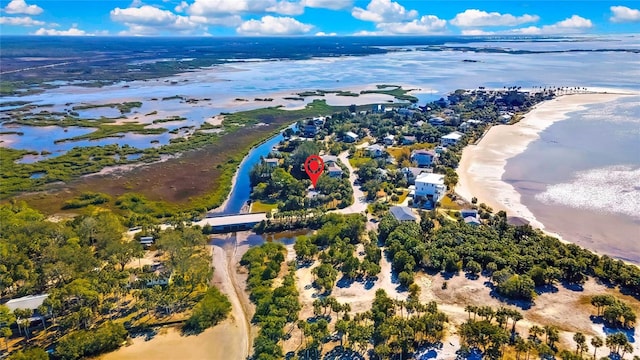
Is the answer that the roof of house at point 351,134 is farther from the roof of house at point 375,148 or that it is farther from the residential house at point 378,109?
the residential house at point 378,109

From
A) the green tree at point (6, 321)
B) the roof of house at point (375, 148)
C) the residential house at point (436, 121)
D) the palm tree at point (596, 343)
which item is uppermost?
the residential house at point (436, 121)

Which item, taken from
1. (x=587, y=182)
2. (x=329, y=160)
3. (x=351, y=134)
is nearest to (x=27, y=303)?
(x=329, y=160)

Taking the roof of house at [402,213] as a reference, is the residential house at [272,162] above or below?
above

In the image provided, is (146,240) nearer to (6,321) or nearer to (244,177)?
(6,321)

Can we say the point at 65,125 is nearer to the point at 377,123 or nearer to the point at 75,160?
the point at 75,160

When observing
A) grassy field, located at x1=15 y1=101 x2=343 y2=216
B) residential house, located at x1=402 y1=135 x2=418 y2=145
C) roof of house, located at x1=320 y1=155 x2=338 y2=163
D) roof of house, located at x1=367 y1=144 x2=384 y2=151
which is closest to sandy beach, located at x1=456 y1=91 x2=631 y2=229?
residential house, located at x1=402 y1=135 x2=418 y2=145

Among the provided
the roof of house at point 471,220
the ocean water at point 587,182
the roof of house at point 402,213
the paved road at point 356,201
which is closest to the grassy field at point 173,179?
the paved road at point 356,201

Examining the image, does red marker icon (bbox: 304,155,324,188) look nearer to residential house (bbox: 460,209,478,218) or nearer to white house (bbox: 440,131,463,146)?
residential house (bbox: 460,209,478,218)
